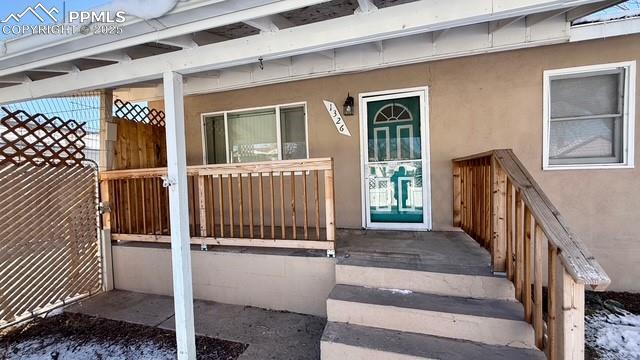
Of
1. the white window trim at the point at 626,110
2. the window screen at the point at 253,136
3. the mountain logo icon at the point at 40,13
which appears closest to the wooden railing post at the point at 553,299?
the white window trim at the point at 626,110

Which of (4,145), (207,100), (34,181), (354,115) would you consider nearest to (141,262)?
(34,181)

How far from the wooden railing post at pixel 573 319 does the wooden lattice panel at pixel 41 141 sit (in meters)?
4.77

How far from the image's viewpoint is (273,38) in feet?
7.04

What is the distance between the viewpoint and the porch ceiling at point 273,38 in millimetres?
1833

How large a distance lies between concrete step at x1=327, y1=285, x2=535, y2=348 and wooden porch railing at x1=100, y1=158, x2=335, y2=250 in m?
0.71

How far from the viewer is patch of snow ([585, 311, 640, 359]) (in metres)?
2.46

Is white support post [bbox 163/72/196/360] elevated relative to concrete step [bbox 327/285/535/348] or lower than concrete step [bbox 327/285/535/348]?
elevated

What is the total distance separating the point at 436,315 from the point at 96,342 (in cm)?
306

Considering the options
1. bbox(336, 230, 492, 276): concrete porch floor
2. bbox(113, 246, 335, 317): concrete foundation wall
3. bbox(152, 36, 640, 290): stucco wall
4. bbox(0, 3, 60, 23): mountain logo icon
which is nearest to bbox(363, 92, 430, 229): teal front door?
bbox(152, 36, 640, 290): stucco wall

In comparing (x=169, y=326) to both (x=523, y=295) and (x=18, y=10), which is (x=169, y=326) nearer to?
(x=18, y=10)

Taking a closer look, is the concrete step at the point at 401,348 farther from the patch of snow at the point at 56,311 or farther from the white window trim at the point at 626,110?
the patch of snow at the point at 56,311

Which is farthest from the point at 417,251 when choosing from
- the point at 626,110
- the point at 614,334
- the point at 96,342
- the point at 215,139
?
the point at 215,139

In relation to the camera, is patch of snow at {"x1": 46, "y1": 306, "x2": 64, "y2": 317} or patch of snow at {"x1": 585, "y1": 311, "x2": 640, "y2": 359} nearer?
patch of snow at {"x1": 585, "y1": 311, "x2": 640, "y2": 359}

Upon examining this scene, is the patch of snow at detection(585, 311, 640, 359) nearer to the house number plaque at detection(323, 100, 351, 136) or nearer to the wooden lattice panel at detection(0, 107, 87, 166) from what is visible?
the house number plaque at detection(323, 100, 351, 136)
